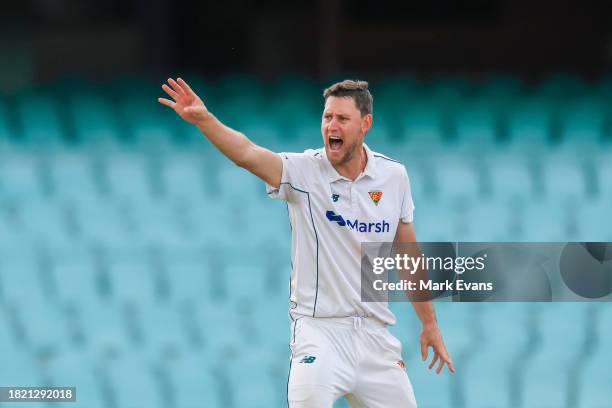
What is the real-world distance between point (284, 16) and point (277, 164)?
11.7 feet

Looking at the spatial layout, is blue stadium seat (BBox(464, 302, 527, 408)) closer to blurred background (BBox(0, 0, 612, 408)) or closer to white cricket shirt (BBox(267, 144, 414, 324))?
blurred background (BBox(0, 0, 612, 408))

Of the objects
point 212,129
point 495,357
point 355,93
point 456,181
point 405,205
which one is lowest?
point 495,357

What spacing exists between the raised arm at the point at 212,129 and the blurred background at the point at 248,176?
1.39 metres

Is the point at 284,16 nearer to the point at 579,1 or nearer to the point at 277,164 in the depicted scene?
the point at 579,1

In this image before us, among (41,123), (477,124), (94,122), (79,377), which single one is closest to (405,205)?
(79,377)

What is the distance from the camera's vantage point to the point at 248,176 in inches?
196

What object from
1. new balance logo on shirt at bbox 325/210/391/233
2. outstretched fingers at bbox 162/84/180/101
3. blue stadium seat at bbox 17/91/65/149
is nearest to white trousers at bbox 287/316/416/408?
new balance logo on shirt at bbox 325/210/391/233

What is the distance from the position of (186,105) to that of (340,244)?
0.59 meters

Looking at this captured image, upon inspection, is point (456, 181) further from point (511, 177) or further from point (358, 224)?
point (358, 224)

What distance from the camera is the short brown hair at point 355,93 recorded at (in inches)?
111

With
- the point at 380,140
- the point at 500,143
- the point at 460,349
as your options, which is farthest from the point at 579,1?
the point at 460,349

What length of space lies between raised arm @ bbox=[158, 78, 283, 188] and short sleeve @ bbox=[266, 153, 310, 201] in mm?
88

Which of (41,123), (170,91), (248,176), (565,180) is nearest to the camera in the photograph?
(170,91)

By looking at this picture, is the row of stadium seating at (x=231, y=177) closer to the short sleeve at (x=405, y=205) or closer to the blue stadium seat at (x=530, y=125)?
the blue stadium seat at (x=530, y=125)
